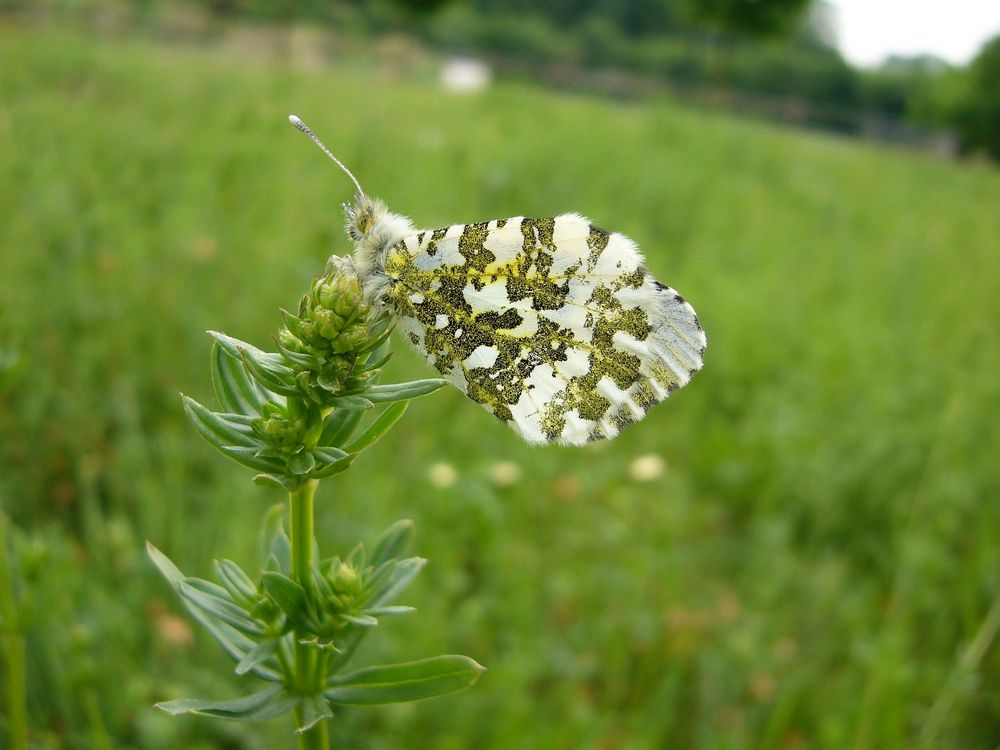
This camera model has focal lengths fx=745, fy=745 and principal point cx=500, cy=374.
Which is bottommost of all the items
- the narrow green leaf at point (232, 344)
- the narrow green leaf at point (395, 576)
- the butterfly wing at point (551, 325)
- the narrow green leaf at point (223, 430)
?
the narrow green leaf at point (395, 576)

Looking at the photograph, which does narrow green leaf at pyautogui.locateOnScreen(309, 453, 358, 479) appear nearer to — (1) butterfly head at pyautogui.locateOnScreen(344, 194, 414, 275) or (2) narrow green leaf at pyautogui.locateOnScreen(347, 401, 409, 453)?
(2) narrow green leaf at pyautogui.locateOnScreen(347, 401, 409, 453)

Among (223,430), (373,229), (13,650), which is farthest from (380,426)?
(13,650)

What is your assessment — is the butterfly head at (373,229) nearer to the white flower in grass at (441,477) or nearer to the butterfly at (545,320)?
the butterfly at (545,320)

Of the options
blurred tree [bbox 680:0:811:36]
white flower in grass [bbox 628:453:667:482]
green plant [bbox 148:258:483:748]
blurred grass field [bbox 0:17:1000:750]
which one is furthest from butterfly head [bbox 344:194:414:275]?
blurred tree [bbox 680:0:811:36]

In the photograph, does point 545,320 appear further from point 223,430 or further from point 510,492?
point 510,492

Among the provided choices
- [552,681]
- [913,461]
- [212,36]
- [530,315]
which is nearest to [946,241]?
[913,461]

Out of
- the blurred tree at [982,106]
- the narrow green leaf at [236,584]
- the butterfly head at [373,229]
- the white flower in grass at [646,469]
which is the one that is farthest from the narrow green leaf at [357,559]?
the blurred tree at [982,106]
